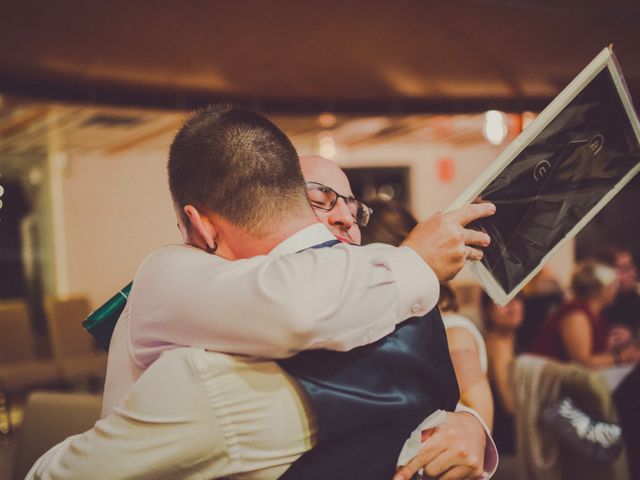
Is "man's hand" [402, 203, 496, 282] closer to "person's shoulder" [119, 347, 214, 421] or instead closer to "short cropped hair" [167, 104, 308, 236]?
"short cropped hair" [167, 104, 308, 236]

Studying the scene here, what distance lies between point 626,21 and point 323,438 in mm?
4467

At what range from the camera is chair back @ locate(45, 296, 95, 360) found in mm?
5641

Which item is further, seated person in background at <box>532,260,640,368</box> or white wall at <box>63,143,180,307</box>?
white wall at <box>63,143,180,307</box>

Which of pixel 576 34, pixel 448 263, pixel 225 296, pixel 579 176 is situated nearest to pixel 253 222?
pixel 225 296

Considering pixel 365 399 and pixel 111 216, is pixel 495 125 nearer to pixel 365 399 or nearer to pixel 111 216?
pixel 111 216

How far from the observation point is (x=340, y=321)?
29.6 inches

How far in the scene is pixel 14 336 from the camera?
5414mm

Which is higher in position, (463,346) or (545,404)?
(463,346)

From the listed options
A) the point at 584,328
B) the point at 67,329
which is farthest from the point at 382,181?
the point at 584,328

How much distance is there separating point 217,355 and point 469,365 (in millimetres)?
880

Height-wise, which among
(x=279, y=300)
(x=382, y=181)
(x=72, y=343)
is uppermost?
(x=382, y=181)

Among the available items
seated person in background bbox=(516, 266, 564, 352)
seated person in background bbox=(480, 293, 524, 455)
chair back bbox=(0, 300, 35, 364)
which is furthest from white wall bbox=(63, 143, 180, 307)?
seated person in background bbox=(480, 293, 524, 455)

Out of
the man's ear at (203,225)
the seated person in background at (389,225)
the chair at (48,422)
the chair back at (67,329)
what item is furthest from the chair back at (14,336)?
the man's ear at (203,225)

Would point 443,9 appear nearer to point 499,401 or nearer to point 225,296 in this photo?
point 499,401
